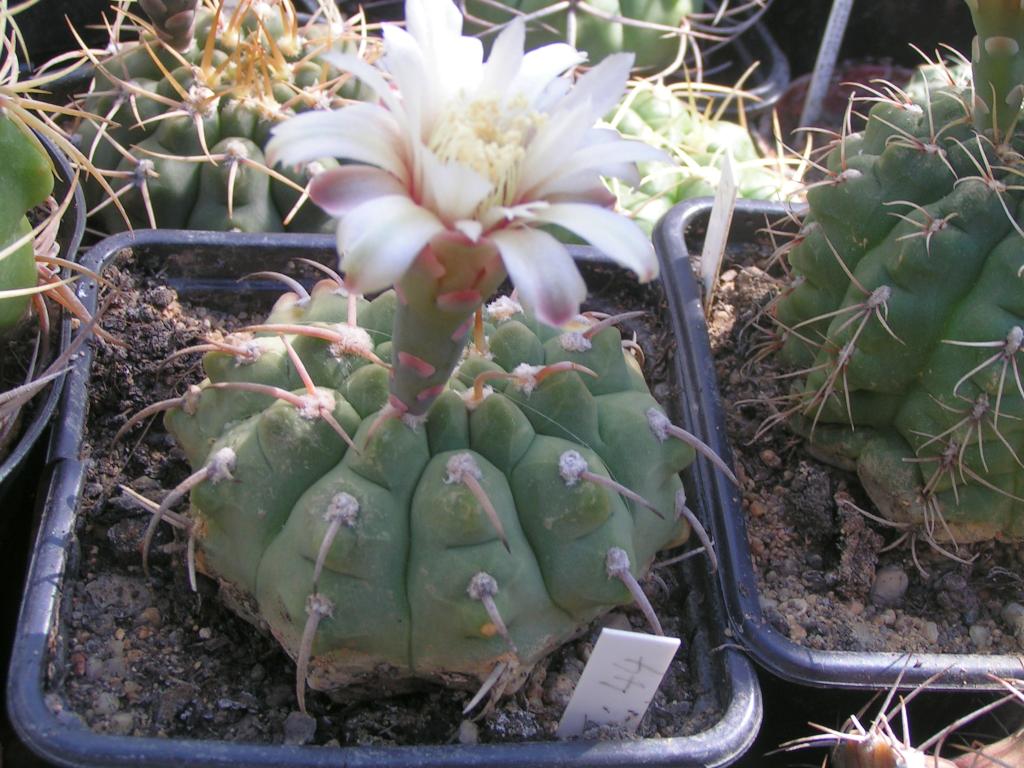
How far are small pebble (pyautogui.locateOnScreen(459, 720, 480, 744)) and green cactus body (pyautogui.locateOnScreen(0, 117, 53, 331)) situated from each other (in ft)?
2.16

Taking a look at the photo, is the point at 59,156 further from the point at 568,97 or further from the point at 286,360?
the point at 568,97

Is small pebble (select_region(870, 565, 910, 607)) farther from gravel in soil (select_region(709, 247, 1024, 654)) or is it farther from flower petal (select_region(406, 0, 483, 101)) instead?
flower petal (select_region(406, 0, 483, 101))

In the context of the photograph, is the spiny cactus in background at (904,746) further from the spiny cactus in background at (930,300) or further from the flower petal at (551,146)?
the flower petal at (551,146)

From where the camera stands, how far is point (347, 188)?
0.70 metres

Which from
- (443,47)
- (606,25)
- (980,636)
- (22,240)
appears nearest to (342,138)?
(443,47)

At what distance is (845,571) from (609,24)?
1360 mm

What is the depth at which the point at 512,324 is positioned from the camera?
3.51 feet

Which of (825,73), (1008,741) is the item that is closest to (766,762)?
(1008,741)

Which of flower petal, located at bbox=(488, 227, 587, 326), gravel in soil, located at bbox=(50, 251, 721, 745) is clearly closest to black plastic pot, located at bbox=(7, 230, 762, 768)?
gravel in soil, located at bbox=(50, 251, 721, 745)

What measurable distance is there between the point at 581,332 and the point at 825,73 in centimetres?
152

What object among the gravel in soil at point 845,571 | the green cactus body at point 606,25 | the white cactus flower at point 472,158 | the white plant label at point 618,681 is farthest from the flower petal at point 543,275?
the green cactus body at point 606,25

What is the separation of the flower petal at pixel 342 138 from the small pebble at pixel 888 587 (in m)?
0.89

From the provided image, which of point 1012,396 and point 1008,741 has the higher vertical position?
point 1012,396

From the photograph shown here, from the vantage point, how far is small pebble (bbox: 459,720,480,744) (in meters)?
1.03
